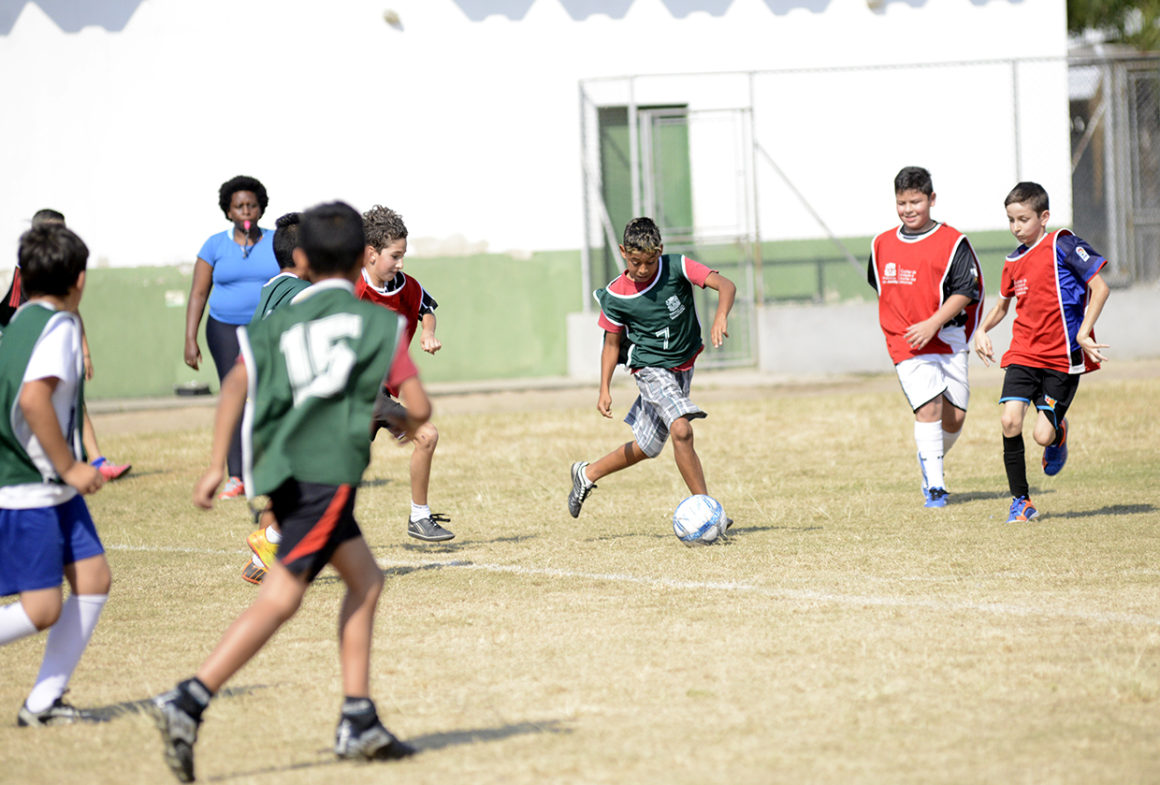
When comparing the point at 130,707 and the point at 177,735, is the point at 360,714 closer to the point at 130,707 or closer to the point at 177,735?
the point at 177,735

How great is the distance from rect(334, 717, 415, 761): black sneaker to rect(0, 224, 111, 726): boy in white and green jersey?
1.07m

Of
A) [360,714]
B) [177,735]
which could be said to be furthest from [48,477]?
[360,714]

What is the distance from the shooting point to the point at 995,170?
1775cm

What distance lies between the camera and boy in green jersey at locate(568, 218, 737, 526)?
7.50 meters

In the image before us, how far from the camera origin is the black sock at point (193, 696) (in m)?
3.69

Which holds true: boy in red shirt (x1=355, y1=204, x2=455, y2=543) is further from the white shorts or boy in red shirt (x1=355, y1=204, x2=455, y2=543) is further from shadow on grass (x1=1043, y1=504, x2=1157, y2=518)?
shadow on grass (x1=1043, y1=504, x2=1157, y2=518)

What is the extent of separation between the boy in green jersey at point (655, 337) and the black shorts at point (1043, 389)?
1664 millimetres

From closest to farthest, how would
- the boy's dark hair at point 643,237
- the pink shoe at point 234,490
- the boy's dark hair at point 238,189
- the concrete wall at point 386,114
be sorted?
the boy's dark hair at point 643,237, the boy's dark hair at point 238,189, the pink shoe at point 234,490, the concrete wall at point 386,114

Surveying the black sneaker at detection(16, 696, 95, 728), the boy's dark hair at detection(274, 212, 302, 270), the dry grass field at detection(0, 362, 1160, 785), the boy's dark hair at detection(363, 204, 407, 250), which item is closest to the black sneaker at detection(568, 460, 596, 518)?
the dry grass field at detection(0, 362, 1160, 785)

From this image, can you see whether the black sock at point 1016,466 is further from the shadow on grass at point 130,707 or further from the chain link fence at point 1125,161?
the chain link fence at point 1125,161

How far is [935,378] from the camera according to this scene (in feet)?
26.7

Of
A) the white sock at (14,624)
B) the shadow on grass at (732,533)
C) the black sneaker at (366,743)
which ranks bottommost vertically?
the shadow on grass at (732,533)

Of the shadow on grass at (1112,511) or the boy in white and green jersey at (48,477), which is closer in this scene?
the boy in white and green jersey at (48,477)

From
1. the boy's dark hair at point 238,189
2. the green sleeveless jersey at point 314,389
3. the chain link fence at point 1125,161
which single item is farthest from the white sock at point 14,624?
the chain link fence at point 1125,161
